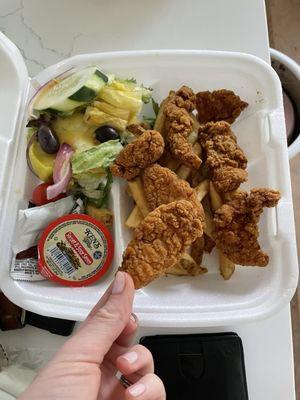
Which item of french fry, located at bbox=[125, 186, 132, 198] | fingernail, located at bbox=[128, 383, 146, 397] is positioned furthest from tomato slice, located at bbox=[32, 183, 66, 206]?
fingernail, located at bbox=[128, 383, 146, 397]

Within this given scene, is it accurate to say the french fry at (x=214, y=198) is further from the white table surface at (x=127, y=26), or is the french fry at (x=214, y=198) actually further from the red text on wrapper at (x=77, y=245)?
the white table surface at (x=127, y=26)

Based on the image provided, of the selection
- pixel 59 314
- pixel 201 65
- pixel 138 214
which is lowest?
pixel 59 314

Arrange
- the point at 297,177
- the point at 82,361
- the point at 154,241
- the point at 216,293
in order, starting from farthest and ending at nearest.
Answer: the point at 297,177 < the point at 216,293 < the point at 154,241 < the point at 82,361

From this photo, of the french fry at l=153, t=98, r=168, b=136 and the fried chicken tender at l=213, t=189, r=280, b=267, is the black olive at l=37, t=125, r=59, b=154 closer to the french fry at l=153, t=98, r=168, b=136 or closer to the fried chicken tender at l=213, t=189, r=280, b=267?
the french fry at l=153, t=98, r=168, b=136

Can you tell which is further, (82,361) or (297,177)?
(297,177)

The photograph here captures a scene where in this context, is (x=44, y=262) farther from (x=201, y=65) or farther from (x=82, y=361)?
(x=201, y=65)

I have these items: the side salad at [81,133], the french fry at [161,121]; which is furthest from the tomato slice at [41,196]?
the french fry at [161,121]

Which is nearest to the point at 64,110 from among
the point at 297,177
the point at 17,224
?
the point at 17,224
